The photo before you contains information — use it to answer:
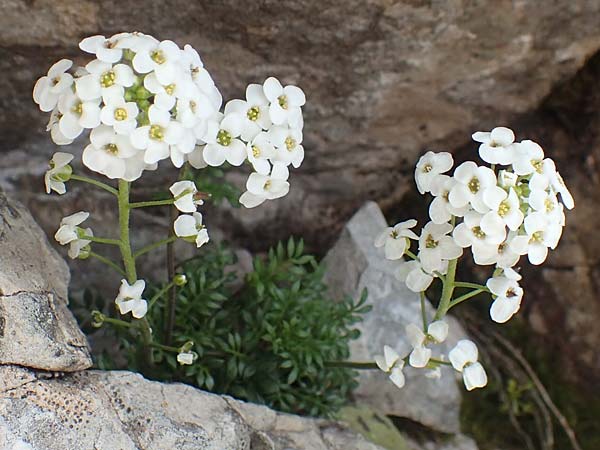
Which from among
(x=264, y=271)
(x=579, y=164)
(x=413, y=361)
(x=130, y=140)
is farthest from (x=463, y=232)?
(x=579, y=164)

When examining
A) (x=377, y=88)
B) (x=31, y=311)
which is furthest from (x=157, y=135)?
(x=377, y=88)

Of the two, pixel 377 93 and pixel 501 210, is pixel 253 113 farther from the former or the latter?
pixel 377 93

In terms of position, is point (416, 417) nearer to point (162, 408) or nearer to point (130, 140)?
point (162, 408)

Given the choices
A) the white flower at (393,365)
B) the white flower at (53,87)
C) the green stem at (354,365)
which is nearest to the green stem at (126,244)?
the white flower at (53,87)

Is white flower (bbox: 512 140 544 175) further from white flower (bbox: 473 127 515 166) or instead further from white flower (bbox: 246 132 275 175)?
white flower (bbox: 246 132 275 175)

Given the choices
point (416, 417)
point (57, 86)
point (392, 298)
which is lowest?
point (416, 417)

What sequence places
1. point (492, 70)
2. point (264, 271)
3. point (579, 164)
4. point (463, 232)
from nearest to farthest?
point (463, 232)
point (264, 271)
point (492, 70)
point (579, 164)

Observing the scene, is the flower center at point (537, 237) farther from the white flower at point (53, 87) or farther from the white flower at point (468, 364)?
the white flower at point (53, 87)
